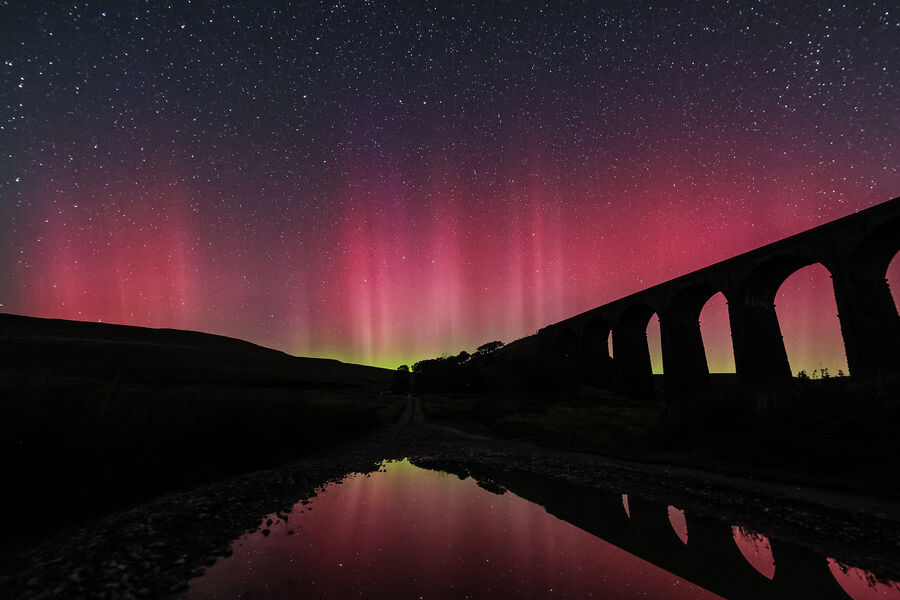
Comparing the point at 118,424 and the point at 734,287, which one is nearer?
the point at 118,424

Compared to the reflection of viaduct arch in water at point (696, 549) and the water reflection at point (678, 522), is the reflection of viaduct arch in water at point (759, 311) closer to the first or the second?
the water reflection at point (678, 522)

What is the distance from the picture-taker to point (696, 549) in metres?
4.56

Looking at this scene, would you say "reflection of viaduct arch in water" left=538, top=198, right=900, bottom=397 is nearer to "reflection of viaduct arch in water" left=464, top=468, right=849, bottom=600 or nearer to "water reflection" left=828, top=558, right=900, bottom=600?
"reflection of viaduct arch in water" left=464, top=468, right=849, bottom=600

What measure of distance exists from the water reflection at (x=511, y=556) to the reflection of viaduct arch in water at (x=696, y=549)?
0.05ft

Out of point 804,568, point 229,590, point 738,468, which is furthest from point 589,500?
point 229,590

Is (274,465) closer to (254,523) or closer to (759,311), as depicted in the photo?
(254,523)

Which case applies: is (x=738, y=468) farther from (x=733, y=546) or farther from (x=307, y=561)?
(x=307, y=561)

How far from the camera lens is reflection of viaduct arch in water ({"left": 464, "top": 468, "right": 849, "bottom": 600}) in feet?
12.1

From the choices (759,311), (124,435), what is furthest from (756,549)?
(759,311)

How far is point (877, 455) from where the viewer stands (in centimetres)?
709

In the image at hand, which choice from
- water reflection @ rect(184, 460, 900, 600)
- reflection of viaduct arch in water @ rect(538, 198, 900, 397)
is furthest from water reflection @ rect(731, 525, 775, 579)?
reflection of viaduct arch in water @ rect(538, 198, 900, 397)

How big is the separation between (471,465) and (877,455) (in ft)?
27.3

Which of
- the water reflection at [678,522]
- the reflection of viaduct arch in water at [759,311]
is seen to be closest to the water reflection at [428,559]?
the water reflection at [678,522]

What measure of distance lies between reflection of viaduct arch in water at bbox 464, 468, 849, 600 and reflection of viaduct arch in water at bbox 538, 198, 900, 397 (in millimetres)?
12266
